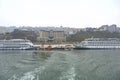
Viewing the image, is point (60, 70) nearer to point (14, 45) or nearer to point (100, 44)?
point (14, 45)

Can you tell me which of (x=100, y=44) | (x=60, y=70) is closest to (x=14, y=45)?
(x=100, y=44)

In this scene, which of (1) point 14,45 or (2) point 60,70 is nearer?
(2) point 60,70

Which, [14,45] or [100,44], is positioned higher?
[14,45]

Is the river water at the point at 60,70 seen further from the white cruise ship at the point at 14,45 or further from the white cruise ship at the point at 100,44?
the white cruise ship at the point at 100,44

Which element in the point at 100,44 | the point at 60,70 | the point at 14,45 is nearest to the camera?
the point at 60,70

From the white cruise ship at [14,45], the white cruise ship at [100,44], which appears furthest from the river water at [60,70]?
the white cruise ship at [100,44]

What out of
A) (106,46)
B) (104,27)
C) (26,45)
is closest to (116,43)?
(106,46)

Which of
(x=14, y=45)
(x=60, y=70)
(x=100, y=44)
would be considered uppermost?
(x=60, y=70)

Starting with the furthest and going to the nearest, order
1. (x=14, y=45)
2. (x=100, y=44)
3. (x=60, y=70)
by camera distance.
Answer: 1. (x=100, y=44)
2. (x=14, y=45)
3. (x=60, y=70)

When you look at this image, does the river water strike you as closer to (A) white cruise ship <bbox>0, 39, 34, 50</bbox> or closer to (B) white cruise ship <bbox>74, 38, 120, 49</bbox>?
(A) white cruise ship <bbox>0, 39, 34, 50</bbox>

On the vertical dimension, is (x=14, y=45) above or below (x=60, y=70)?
below

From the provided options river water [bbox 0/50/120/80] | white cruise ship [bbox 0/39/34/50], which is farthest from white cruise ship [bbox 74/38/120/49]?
river water [bbox 0/50/120/80]

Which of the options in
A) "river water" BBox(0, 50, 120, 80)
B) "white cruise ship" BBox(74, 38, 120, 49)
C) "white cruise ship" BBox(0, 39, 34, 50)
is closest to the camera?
"river water" BBox(0, 50, 120, 80)

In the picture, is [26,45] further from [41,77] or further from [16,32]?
[41,77]
